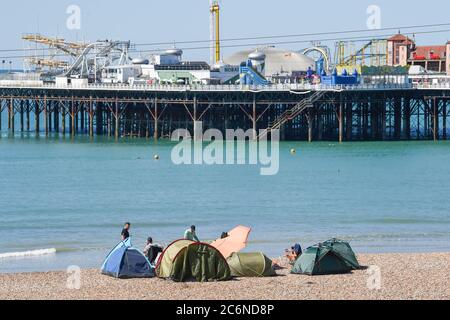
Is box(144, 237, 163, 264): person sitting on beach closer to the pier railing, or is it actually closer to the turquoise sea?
the turquoise sea

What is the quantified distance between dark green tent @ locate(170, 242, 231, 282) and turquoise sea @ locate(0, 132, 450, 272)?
4.96 m

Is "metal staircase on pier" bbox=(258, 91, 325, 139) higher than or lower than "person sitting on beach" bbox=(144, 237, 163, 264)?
higher

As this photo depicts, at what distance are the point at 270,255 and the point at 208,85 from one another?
165ft

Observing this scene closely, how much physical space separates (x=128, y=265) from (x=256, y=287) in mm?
3566

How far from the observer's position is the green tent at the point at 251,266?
101 ft

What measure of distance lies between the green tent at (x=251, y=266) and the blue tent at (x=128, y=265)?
6.92ft

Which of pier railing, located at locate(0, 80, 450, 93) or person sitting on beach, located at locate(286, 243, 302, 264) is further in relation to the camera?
pier railing, located at locate(0, 80, 450, 93)

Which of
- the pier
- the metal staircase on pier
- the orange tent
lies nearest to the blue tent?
the orange tent

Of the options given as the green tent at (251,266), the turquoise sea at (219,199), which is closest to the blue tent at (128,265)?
the green tent at (251,266)

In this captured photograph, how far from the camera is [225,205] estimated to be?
50.5 meters

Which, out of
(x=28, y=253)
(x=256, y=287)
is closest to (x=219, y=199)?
(x=28, y=253)

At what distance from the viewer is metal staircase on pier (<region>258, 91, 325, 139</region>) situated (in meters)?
81.9

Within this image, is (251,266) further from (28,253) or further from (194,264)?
(28,253)

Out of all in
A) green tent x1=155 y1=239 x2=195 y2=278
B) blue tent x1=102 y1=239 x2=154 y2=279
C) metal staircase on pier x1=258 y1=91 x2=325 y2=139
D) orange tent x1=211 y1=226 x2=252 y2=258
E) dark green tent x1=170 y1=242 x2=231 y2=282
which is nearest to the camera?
dark green tent x1=170 y1=242 x2=231 y2=282
